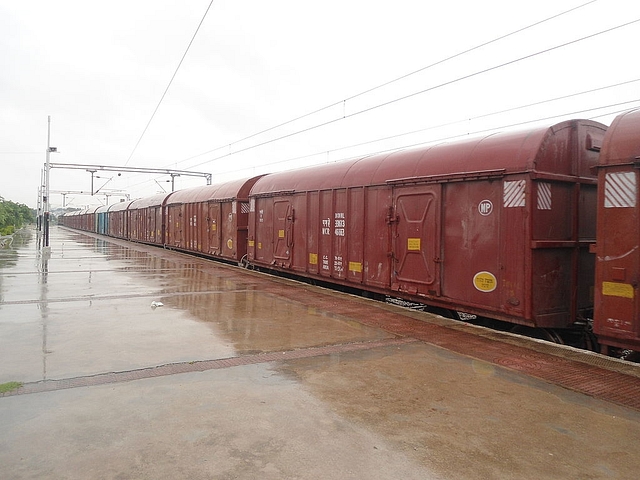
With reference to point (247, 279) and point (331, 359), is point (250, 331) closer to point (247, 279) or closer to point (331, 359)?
point (331, 359)

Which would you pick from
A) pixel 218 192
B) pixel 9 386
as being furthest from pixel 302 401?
pixel 218 192

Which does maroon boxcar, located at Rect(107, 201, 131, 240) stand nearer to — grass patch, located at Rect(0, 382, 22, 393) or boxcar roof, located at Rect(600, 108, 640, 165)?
grass patch, located at Rect(0, 382, 22, 393)

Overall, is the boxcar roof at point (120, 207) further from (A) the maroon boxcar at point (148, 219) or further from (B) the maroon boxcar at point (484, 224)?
(B) the maroon boxcar at point (484, 224)

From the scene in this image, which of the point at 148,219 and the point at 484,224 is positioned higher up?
the point at 148,219

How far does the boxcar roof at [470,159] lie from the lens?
19.8ft

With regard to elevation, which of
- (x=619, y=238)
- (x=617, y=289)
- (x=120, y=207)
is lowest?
(x=617, y=289)

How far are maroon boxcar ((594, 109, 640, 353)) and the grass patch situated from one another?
6048mm

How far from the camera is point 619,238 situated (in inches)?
195

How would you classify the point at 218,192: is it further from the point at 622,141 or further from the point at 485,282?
the point at 622,141

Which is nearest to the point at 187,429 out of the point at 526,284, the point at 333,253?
the point at 526,284

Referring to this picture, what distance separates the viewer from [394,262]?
8273mm

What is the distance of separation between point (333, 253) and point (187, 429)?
696 cm

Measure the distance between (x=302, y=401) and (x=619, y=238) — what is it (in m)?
3.89

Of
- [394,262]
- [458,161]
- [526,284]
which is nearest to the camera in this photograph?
[526,284]
